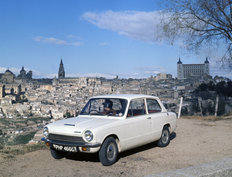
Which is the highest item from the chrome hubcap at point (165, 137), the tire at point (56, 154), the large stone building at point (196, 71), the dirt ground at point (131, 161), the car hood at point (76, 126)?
the large stone building at point (196, 71)

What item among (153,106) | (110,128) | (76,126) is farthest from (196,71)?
(76,126)

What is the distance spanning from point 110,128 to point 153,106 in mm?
2226

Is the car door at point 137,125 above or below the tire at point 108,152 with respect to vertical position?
above

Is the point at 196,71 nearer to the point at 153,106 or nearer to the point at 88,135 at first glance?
the point at 153,106

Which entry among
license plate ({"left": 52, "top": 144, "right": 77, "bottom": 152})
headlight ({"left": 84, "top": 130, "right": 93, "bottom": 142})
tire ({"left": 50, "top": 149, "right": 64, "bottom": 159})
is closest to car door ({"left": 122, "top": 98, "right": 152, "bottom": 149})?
headlight ({"left": 84, "top": 130, "right": 93, "bottom": 142})

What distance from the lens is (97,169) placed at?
5.39 metres

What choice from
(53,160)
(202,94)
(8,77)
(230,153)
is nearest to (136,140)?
(53,160)

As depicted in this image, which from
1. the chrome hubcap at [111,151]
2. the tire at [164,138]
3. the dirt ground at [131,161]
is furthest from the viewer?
the tire at [164,138]

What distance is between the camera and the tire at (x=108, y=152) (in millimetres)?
5516

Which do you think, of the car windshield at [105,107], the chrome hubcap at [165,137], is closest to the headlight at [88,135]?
the car windshield at [105,107]

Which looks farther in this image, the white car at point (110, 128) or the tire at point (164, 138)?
the tire at point (164, 138)

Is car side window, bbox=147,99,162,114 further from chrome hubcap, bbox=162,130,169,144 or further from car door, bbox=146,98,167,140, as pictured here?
chrome hubcap, bbox=162,130,169,144

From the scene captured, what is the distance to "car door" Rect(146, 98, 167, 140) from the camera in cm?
714

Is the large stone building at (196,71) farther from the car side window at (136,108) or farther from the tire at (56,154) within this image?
the tire at (56,154)
